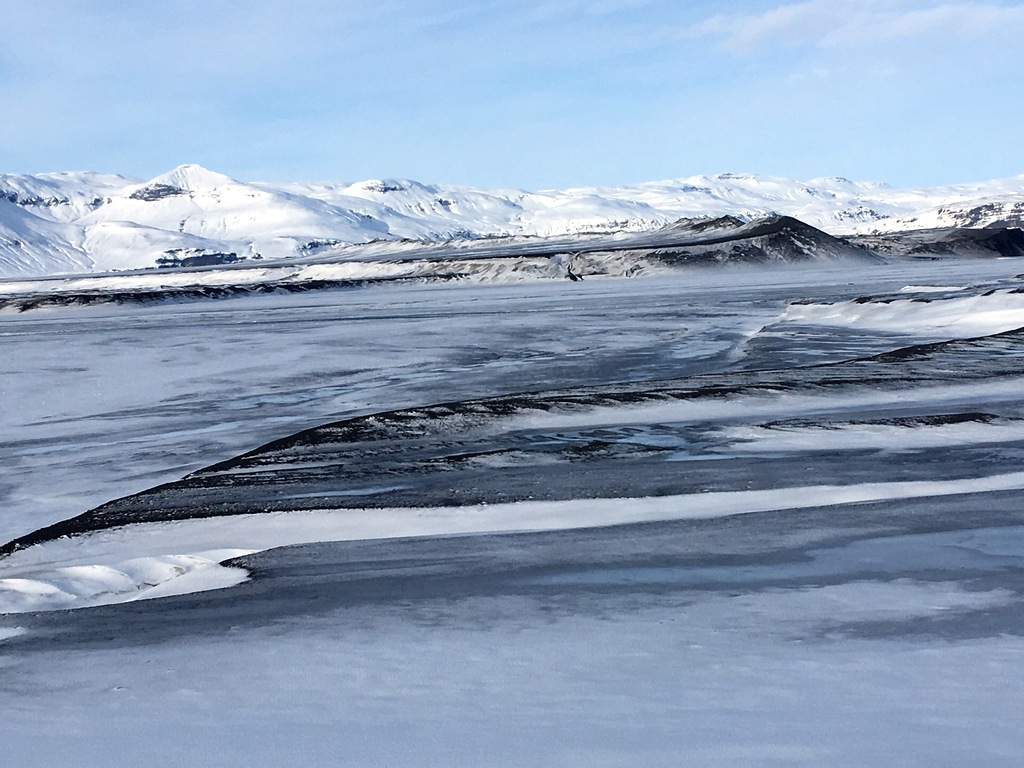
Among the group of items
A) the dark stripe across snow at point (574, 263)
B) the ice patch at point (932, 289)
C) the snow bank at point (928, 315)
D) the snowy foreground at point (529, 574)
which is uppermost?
the dark stripe across snow at point (574, 263)

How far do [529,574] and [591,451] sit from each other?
13.1 feet

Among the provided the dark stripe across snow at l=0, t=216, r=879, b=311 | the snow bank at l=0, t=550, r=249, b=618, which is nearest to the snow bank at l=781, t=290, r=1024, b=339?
the snow bank at l=0, t=550, r=249, b=618

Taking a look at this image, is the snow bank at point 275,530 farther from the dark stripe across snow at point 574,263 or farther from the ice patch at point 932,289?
the dark stripe across snow at point 574,263

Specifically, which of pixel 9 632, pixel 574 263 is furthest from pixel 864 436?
pixel 574 263

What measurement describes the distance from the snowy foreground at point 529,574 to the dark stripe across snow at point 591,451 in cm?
6

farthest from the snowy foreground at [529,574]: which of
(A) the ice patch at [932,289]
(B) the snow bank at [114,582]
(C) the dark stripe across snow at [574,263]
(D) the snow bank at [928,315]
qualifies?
(C) the dark stripe across snow at [574,263]

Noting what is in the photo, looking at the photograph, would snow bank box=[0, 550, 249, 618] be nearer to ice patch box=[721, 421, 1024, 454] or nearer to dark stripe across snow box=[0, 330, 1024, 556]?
dark stripe across snow box=[0, 330, 1024, 556]

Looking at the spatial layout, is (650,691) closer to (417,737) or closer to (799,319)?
(417,737)

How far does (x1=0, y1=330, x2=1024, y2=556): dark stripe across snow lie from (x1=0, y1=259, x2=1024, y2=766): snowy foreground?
56mm

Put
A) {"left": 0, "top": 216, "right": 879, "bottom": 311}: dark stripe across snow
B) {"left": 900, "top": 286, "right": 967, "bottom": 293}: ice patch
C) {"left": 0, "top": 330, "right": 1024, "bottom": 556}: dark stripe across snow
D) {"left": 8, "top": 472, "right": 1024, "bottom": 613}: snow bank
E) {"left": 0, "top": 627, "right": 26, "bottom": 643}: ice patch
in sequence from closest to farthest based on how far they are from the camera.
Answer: {"left": 0, "top": 627, "right": 26, "bottom": 643}: ice patch, {"left": 8, "top": 472, "right": 1024, "bottom": 613}: snow bank, {"left": 0, "top": 330, "right": 1024, "bottom": 556}: dark stripe across snow, {"left": 900, "top": 286, "right": 967, "bottom": 293}: ice patch, {"left": 0, "top": 216, "right": 879, "bottom": 311}: dark stripe across snow

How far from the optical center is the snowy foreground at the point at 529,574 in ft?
13.6

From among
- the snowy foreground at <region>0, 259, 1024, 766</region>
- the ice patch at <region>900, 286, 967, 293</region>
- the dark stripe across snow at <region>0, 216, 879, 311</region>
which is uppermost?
the dark stripe across snow at <region>0, 216, 879, 311</region>

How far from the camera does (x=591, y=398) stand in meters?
13.5

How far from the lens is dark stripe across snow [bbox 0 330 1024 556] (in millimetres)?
8680
